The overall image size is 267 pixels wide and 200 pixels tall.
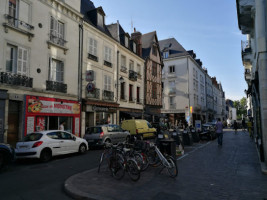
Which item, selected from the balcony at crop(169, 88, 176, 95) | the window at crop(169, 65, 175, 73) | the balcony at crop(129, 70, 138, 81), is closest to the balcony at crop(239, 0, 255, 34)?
→ the balcony at crop(129, 70, 138, 81)

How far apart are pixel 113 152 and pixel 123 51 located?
748 inches

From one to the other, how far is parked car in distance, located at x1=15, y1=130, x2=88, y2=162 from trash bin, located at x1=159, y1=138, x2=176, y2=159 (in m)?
5.25

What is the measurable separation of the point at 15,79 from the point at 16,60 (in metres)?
1.22

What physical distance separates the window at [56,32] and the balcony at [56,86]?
2.99 m

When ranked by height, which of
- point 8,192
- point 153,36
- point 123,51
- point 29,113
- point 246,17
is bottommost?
point 8,192

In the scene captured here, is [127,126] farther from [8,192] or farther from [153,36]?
[153,36]

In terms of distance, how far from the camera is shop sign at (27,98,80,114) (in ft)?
42.8

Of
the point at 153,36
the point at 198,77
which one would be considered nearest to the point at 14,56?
the point at 153,36

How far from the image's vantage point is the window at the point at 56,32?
15091mm

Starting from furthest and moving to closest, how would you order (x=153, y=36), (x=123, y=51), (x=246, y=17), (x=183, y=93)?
1. (x=183, y=93)
2. (x=153, y=36)
3. (x=123, y=51)
4. (x=246, y=17)

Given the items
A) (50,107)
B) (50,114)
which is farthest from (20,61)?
(50,114)

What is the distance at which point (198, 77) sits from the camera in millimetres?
47375

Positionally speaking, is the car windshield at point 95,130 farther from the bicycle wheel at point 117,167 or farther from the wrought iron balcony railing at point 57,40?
the bicycle wheel at point 117,167

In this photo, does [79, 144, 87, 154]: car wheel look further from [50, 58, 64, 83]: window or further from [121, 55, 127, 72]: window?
[121, 55, 127, 72]: window
